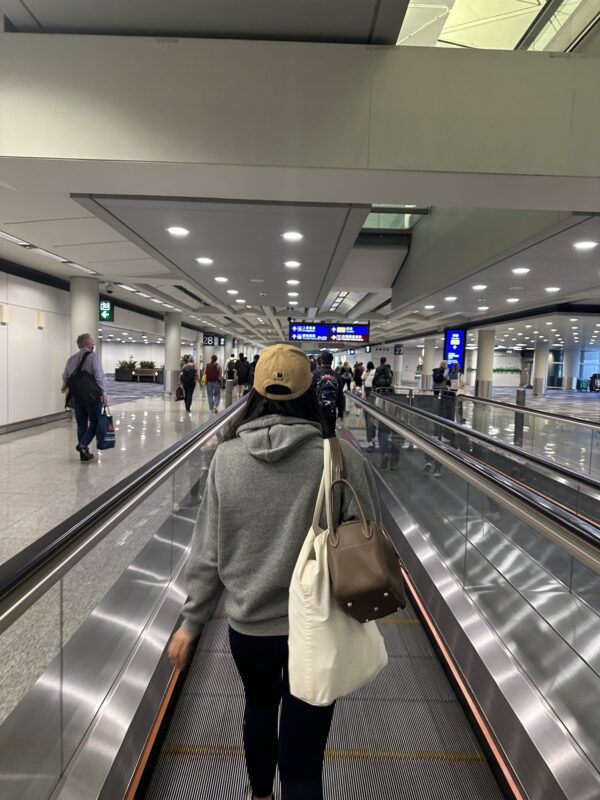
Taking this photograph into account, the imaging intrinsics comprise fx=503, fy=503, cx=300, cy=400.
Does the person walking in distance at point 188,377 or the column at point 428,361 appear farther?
the column at point 428,361

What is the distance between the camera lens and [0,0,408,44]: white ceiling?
3.64 meters

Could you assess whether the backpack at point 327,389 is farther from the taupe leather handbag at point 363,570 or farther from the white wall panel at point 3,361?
the white wall panel at point 3,361

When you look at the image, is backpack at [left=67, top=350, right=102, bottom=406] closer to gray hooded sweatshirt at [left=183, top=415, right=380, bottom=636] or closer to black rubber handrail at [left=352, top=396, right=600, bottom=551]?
black rubber handrail at [left=352, top=396, right=600, bottom=551]

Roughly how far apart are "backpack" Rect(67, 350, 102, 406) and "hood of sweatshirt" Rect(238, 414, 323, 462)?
7.63 metres

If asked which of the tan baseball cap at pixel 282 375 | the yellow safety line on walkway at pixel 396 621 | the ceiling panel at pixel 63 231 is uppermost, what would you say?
the ceiling panel at pixel 63 231

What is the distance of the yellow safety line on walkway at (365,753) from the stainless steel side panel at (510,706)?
0.64 feet

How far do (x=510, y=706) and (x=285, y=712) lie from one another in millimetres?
1397

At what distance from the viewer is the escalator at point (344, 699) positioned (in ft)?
6.44

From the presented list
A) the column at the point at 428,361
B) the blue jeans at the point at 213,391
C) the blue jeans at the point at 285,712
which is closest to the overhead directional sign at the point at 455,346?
the blue jeans at the point at 213,391

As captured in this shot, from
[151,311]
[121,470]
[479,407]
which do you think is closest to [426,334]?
[151,311]

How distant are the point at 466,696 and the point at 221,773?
4.54ft

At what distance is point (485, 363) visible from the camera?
24.4 metres

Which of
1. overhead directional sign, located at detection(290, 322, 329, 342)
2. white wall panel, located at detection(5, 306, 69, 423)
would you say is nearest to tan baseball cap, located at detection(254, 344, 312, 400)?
white wall panel, located at detection(5, 306, 69, 423)

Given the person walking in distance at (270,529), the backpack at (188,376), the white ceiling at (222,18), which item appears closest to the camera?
the person walking in distance at (270,529)
